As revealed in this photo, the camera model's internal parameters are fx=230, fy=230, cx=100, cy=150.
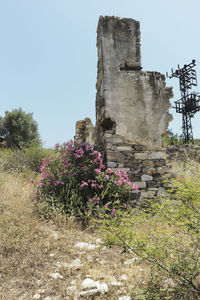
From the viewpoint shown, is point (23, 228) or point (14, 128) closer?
point (23, 228)

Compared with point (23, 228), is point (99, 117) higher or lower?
higher

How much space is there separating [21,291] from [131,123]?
363 centimetres

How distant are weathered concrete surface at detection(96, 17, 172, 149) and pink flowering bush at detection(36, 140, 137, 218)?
886 millimetres

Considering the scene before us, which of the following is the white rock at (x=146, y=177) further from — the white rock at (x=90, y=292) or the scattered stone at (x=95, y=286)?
the white rock at (x=90, y=292)

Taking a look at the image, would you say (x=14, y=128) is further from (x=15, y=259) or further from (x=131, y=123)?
(x=15, y=259)

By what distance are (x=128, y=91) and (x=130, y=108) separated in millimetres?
380

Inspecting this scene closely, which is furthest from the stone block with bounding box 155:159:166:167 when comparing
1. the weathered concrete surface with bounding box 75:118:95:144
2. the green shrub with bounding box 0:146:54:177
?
the green shrub with bounding box 0:146:54:177

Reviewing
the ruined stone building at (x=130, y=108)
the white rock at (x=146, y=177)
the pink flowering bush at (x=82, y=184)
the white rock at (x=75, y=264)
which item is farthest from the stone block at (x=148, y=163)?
the white rock at (x=75, y=264)

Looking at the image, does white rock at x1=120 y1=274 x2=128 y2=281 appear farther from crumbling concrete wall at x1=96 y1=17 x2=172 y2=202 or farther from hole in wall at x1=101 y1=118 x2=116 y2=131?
hole in wall at x1=101 y1=118 x2=116 y2=131

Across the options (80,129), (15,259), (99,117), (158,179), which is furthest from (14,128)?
(15,259)

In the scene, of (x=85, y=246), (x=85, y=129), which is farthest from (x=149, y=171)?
(x=85, y=129)

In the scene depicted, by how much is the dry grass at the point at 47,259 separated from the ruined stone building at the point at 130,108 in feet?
5.92

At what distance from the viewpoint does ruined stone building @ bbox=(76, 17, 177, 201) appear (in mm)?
4809

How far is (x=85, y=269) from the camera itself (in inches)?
99.0
